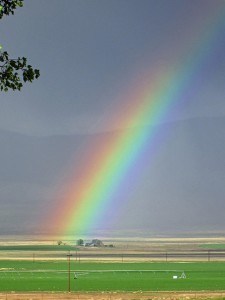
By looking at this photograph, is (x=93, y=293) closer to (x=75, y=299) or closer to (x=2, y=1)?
(x=75, y=299)

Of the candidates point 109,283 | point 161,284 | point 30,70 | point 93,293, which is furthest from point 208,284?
point 30,70

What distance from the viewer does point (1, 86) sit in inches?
838

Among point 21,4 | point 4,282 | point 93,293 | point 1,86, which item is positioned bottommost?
point 1,86

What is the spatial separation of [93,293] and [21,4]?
55133 millimetres

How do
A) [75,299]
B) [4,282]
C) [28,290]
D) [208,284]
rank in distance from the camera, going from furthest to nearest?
[4,282] < [208,284] < [28,290] < [75,299]

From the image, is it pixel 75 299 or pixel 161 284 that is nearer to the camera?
pixel 75 299

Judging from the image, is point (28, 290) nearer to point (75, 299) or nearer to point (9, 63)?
point (75, 299)

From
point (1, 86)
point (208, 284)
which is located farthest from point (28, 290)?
point (1, 86)

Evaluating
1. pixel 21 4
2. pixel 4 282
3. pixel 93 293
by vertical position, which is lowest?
pixel 21 4

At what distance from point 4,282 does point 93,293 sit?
2410 centimetres

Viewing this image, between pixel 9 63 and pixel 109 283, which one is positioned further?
pixel 109 283

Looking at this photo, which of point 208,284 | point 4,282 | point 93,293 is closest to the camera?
point 93,293

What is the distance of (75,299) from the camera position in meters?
62.4

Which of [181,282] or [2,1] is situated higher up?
[181,282]
